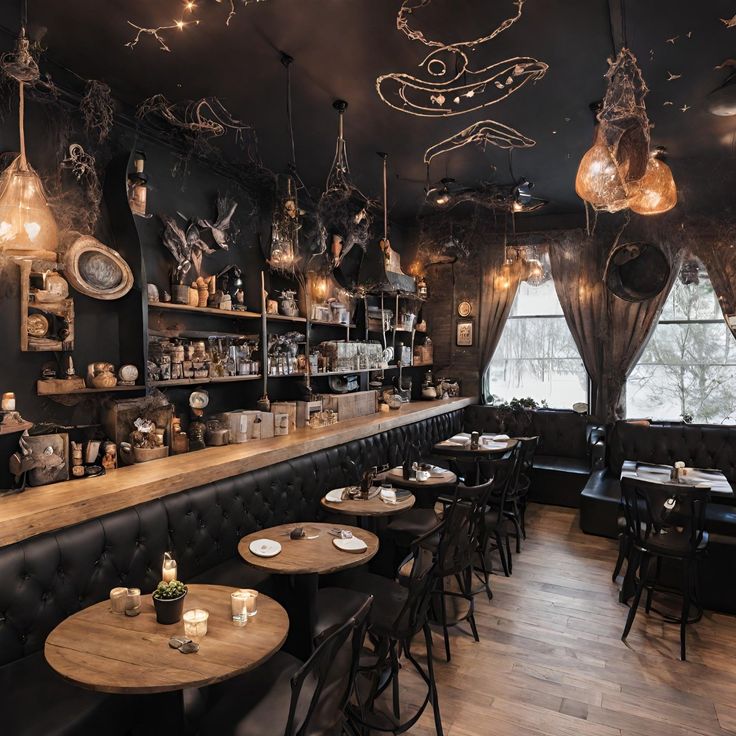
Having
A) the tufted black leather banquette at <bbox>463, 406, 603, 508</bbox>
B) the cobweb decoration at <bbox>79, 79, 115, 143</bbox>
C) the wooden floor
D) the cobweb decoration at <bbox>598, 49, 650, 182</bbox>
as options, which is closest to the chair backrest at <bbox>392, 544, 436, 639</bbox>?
the wooden floor

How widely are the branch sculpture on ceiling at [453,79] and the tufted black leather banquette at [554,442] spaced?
3.72m

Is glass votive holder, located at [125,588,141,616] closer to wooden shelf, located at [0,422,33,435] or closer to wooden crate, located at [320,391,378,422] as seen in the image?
wooden shelf, located at [0,422,33,435]

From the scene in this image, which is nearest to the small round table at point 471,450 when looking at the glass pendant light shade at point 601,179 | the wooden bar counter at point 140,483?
the wooden bar counter at point 140,483

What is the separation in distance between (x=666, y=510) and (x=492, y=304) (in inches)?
155

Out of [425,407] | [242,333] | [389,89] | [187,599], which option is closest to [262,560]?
[187,599]

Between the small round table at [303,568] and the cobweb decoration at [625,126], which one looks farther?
the small round table at [303,568]

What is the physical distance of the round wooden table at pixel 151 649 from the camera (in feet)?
4.90

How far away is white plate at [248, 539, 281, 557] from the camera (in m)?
2.42

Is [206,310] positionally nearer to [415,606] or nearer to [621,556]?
[415,606]

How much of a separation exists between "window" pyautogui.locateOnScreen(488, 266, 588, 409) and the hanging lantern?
573 centimetres

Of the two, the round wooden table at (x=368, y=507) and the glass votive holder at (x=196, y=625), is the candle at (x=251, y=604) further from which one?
the round wooden table at (x=368, y=507)

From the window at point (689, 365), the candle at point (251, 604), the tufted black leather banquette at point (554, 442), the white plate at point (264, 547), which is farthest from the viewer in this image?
the tufted black leather banquette at point (554, 442)

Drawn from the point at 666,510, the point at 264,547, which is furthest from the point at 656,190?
the point at 264,547

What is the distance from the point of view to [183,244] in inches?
143
